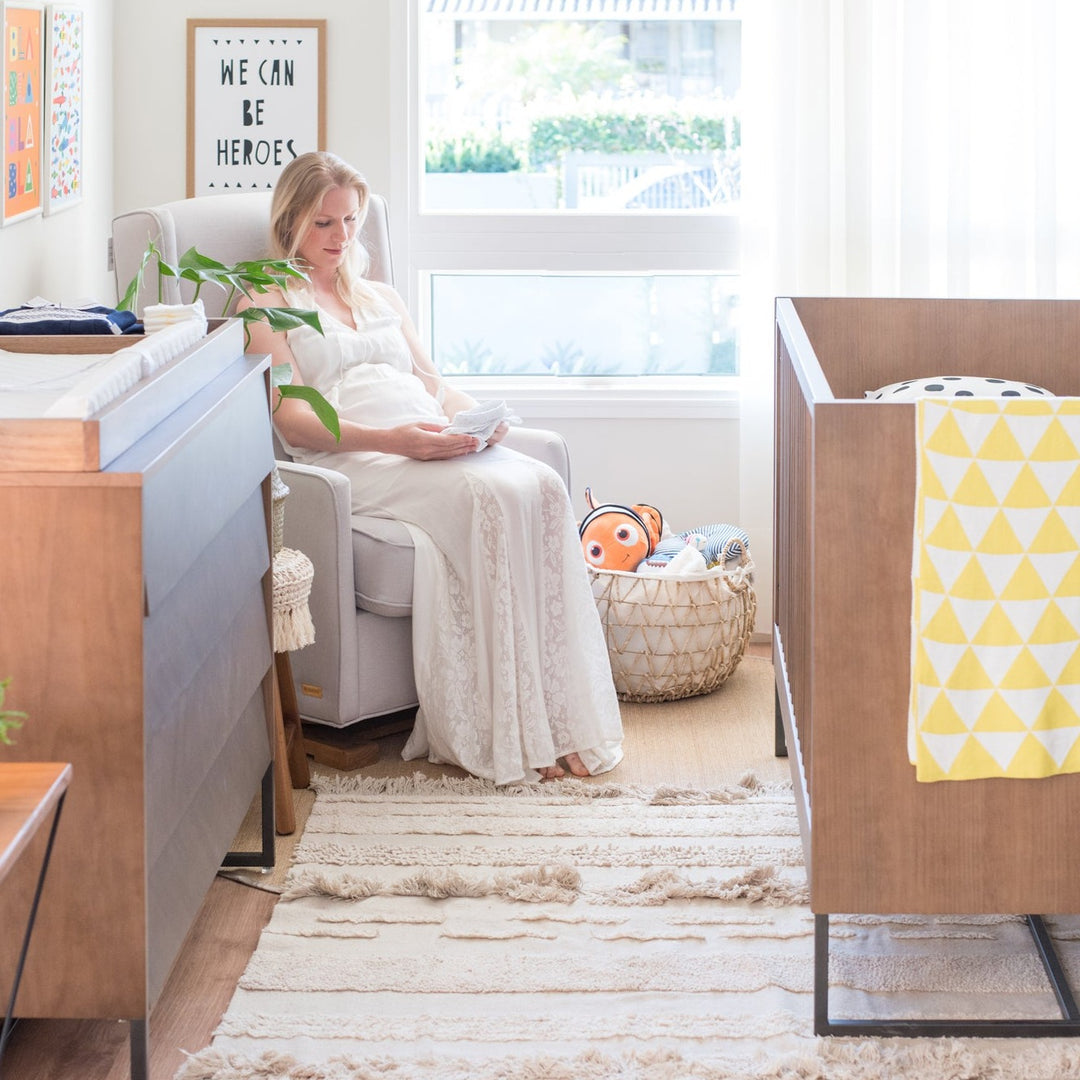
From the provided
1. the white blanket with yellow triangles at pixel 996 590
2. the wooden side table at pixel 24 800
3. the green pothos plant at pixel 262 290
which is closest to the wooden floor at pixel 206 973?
the wooden side table at pixel 24 800

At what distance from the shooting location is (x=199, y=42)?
3.41 m

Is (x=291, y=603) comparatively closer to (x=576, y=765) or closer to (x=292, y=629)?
(x=292, y=629)

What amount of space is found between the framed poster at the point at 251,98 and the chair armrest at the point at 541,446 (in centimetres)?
101

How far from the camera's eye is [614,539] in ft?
10.2

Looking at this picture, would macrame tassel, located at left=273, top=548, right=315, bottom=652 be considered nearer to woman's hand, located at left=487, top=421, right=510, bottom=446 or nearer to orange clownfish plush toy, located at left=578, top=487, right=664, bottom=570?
woman's hand, located at left=487, top=421, right=510, bottom=446

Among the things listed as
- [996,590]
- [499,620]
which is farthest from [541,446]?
[996,590]

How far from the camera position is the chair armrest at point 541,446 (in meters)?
2.92

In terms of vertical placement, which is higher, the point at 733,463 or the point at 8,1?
the point at 8,1

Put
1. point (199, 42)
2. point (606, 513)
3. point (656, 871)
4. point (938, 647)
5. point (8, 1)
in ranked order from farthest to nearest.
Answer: point (199, 42), point (606, 513), point (8, 1), point (656, 871), point (938, 647)

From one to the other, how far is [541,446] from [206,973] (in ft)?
4.39

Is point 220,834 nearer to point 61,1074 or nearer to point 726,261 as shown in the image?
point 61,1074

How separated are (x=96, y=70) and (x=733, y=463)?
1766mm

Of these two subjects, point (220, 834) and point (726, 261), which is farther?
point (726, 261)

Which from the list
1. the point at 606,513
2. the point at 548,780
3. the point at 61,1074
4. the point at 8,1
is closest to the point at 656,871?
the point at 548,780
